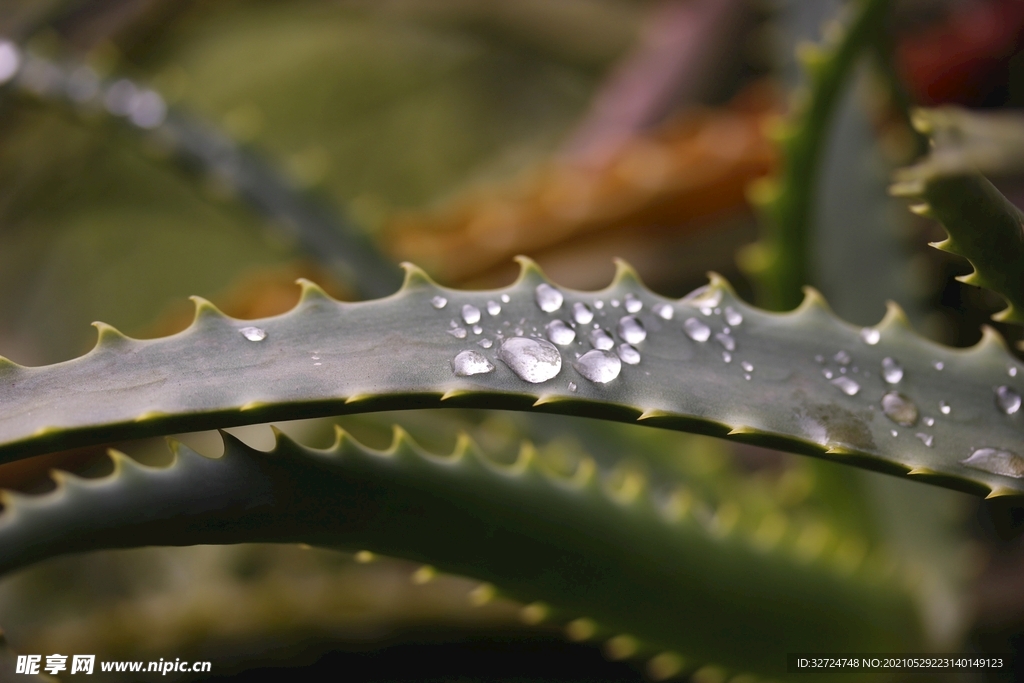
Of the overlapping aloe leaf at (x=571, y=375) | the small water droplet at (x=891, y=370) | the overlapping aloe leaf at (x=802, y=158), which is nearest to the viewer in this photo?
the overlapping aloe leaf at (x=571, y=375)

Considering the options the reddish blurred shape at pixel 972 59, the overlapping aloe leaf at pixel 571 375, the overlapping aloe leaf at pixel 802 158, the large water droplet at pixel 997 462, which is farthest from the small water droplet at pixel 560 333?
the reddish blurred shape at pixel 972 59

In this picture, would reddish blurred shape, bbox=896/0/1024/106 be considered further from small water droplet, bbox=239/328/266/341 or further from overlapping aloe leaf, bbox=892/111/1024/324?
small water droplet, bbox=239/328/266/341

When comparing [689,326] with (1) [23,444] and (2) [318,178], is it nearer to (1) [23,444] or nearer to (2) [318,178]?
(1) [23,444]

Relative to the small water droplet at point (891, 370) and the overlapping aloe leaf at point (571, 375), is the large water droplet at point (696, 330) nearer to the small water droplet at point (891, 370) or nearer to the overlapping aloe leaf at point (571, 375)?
the overlapping aloe leaf at point (571, 375)

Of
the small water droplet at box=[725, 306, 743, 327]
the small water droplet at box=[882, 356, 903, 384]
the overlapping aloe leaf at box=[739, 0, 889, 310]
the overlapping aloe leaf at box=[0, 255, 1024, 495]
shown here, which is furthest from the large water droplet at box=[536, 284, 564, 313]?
the overlapping aloe leaf at box=[739, 0, 889, 310]

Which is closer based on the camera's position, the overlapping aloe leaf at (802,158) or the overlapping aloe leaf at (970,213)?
the overlapping aloe leaf at (970,213)

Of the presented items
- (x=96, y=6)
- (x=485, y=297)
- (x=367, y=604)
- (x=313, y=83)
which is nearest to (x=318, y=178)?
(x=367, y=604)
